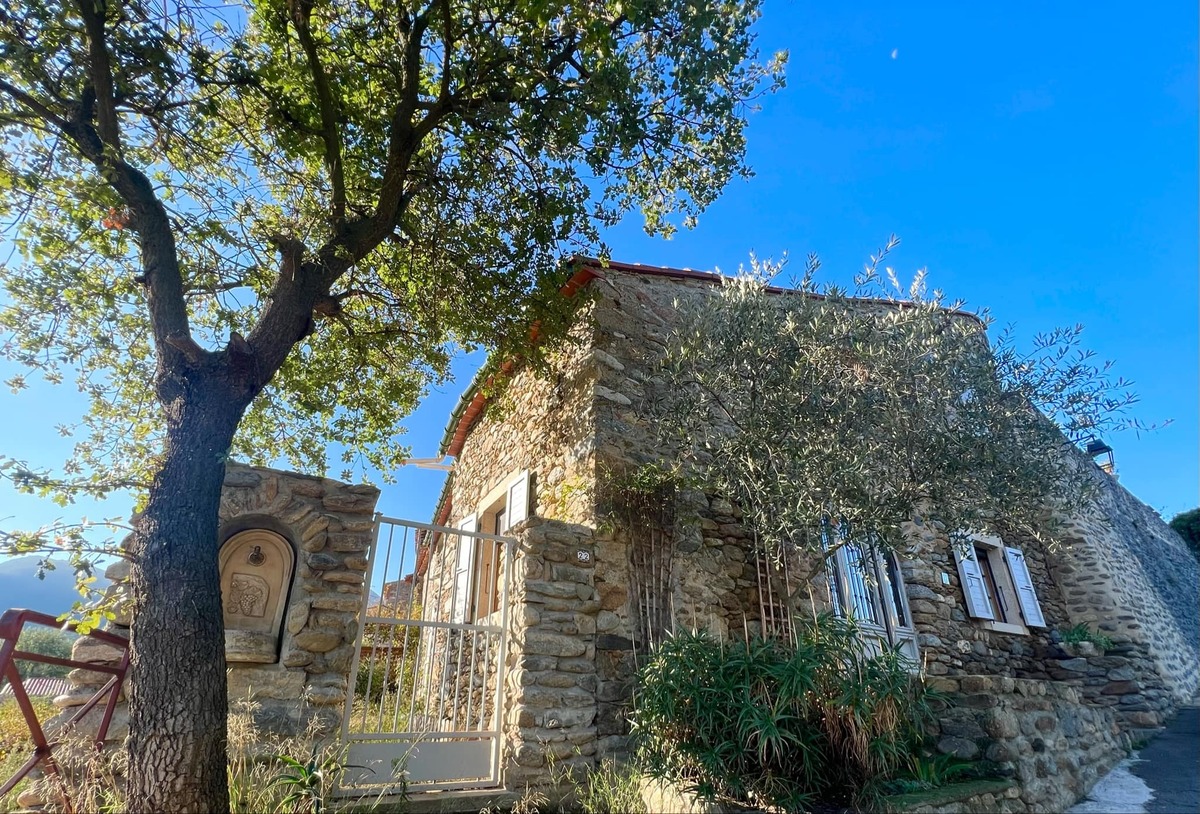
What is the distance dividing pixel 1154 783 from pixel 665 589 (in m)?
4.32

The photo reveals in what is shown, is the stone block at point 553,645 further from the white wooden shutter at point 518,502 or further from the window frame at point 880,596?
the window frame at point 880,596

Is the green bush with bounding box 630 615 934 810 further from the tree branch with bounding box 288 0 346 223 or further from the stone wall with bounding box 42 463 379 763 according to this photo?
the tree branch with bounding box 288 0 346 223

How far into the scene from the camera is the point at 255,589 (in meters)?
3.88

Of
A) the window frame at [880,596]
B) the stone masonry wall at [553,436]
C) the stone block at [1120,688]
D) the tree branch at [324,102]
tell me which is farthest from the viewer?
the stone block at [1120,688]

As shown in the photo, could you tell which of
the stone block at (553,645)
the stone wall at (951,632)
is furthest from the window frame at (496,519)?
the stone wall at (951,632)

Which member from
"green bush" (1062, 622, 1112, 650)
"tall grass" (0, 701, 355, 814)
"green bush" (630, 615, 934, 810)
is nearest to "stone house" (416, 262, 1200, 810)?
"green bush" (1062, 622, 1112, 650)

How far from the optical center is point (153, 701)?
2676mm

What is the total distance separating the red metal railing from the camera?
2688mm

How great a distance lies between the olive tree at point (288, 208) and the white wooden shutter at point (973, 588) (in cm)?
605

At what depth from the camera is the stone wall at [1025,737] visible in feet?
13.5

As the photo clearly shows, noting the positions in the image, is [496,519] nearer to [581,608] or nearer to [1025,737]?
[581,608]

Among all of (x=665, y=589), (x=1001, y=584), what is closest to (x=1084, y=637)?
(x=1001, y=584)

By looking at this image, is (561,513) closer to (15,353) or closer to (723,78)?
(723,78)

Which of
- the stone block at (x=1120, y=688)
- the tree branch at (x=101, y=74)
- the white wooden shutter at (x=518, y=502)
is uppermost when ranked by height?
the tree branch at (x=101, y=74)
